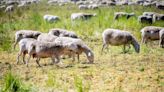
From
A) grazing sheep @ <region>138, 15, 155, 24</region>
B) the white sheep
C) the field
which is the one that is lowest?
the field

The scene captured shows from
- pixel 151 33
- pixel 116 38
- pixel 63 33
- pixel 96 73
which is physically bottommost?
pixel 96 73

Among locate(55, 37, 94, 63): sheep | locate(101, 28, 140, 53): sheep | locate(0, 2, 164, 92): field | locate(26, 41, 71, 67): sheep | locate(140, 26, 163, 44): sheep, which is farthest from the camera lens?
locate(140, 26, 163, 44): sheep

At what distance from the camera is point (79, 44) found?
14.0m

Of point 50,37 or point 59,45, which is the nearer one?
point 59,45

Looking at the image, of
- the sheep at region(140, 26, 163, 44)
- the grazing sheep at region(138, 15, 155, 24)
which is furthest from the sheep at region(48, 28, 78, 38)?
the grazing sheep at region(138, 15, 155, 24)

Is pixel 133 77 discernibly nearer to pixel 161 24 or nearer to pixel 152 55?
pixel 152 55

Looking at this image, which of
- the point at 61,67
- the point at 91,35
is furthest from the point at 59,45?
the point at 91,35

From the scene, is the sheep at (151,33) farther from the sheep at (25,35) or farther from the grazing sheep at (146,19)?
the grazing sheep at (146,19)

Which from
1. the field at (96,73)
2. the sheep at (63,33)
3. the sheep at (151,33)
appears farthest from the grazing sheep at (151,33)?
the sheep at (63,33)

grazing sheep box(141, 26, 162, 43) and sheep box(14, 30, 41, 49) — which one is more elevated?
sheep box(14, 30, 41, 49)

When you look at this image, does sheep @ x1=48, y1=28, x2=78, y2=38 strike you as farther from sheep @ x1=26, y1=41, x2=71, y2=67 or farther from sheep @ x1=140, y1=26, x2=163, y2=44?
sheep @ x1=26, y1=41, x2=71, y2=67

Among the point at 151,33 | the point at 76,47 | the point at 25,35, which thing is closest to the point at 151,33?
the point at 151,33

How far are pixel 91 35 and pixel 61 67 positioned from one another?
813 centimetres

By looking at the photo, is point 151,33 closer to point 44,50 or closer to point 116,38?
point 116,38
